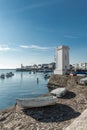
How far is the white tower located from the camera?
53094 mm

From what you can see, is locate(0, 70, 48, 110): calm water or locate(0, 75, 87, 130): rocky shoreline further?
locate(0, 70, 48, 110): calm water

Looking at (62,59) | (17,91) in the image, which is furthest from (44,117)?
(62,59)

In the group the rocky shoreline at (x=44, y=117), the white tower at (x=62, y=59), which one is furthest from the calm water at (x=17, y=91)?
the rocky shoreline at (x=44, y=117)

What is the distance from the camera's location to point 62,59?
174 feet

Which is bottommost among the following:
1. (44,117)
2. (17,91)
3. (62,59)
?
(17,91)

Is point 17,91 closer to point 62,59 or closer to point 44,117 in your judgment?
point 62,59

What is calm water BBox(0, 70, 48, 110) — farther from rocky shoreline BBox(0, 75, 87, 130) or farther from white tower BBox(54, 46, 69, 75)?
rocky shoreline BBox(0, 75, 87, 130)

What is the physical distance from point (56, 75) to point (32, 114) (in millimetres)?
38623

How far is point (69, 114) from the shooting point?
1728cm

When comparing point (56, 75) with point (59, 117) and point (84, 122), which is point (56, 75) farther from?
point (84, 122)

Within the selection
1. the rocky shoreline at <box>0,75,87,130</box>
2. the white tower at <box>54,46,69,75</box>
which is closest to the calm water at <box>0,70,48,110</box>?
the white tower at <box>54,46,69,75</box>

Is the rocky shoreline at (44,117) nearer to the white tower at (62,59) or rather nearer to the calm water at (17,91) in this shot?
the calm water at (17,91)

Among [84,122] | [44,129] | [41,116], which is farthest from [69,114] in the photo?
[84,122]

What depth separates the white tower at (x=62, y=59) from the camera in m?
53.1
